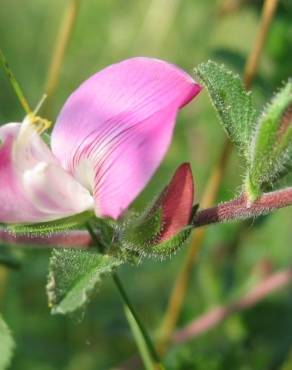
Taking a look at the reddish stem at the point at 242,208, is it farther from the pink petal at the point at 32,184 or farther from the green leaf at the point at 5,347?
the green leaf at the point at 5,347

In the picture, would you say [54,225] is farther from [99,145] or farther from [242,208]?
[242,208]

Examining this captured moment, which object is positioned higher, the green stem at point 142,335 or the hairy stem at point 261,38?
the hairy stem at point 261,38

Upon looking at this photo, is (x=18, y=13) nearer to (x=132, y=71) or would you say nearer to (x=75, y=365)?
(x=75, y=365)

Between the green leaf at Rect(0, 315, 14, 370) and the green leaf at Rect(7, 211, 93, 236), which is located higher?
the green leaf at Rect(7, 211, 93, 236)

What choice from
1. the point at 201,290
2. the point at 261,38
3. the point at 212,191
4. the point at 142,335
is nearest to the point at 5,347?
the point at 142,335

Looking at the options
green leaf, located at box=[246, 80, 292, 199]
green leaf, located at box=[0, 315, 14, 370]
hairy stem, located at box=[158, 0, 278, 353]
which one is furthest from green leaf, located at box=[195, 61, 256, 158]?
hairy stem, located at box=[158, 0, 278, 353]

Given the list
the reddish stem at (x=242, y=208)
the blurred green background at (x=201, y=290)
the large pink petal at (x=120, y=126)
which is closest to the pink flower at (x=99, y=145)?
the large pink petal at (x=120, y=126)

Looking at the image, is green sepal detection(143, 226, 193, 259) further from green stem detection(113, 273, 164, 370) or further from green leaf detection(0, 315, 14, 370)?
green leaf detection(0, 315, 14, 370)
